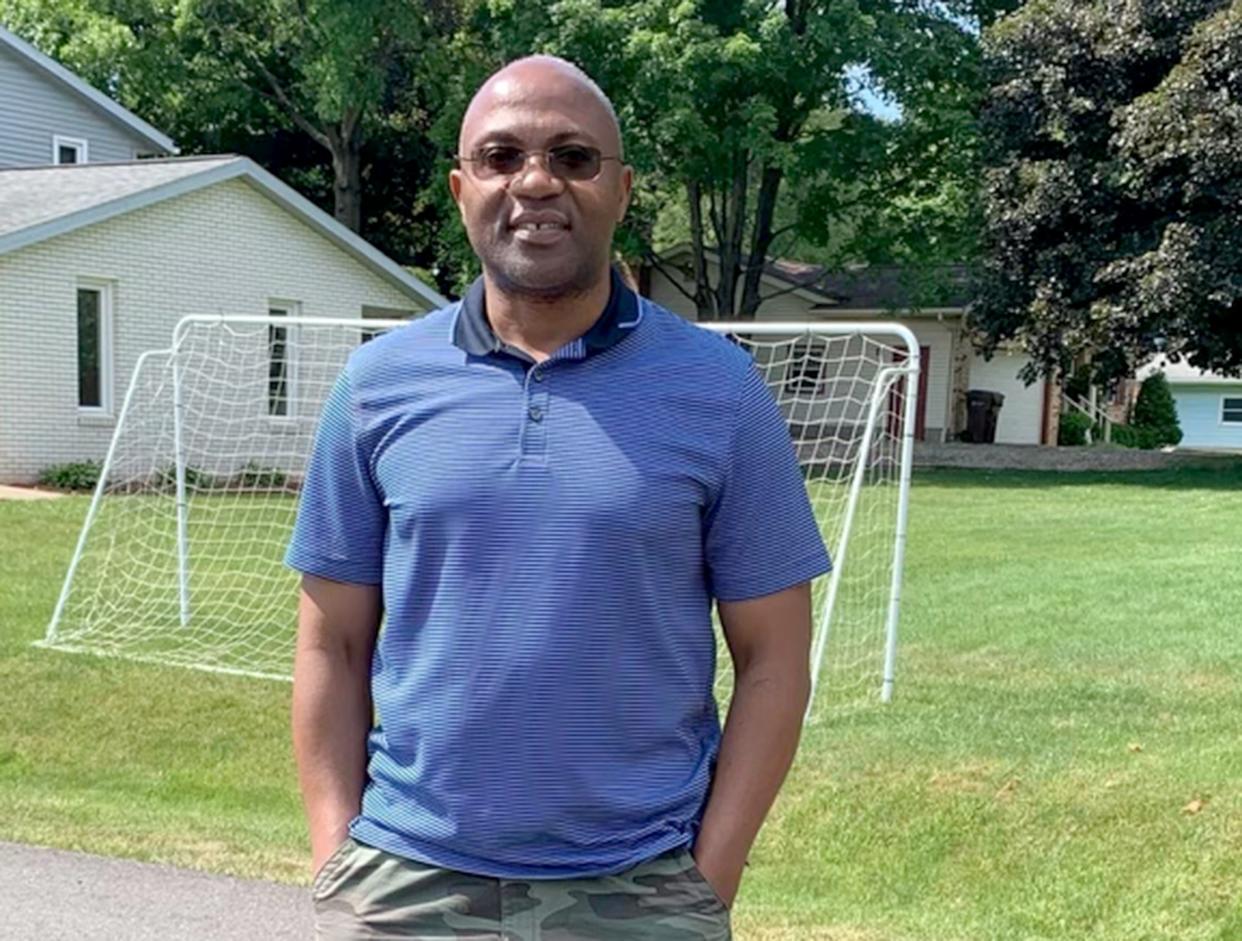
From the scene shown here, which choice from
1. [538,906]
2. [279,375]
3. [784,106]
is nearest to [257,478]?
[279,375]

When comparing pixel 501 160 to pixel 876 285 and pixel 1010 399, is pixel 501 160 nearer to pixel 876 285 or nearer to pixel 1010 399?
pixel 876 285

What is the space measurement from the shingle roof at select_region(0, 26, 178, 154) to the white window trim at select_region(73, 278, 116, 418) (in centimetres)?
901

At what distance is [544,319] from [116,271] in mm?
17833

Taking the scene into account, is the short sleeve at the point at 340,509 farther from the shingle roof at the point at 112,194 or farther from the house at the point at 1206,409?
the house at the point at 1206,409

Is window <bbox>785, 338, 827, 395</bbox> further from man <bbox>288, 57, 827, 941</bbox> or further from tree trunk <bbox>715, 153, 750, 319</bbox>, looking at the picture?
tree trunk <bbox>715, 153, 750, 319</bbox>

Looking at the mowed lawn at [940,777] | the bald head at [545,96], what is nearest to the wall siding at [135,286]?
the mowed lawn at [940,777]

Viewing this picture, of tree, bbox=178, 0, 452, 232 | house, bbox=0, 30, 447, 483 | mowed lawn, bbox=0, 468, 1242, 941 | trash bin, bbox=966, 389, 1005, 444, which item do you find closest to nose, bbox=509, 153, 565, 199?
mowed lawn, bbox=0, 468, 1242, 941

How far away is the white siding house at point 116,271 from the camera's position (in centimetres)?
1714

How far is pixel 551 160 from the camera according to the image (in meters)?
2.02

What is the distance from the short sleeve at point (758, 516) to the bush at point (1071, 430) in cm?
3195

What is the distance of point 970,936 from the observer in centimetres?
433

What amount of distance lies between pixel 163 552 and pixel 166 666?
3.59 metres

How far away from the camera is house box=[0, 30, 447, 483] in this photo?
1717 cm

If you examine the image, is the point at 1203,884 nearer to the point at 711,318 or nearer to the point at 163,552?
the point at 163,552
